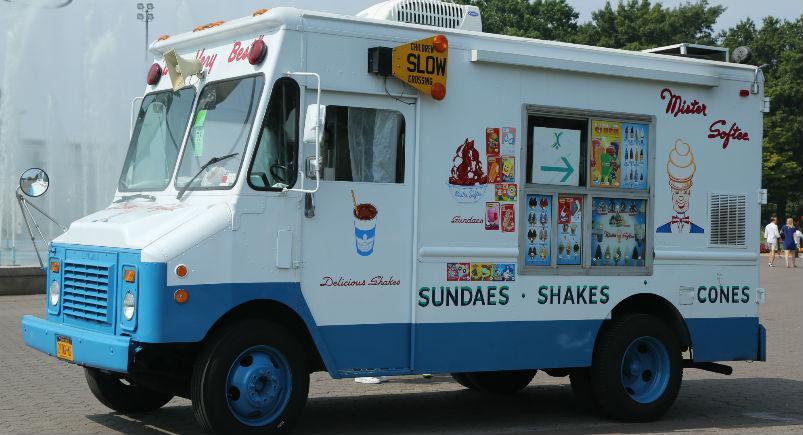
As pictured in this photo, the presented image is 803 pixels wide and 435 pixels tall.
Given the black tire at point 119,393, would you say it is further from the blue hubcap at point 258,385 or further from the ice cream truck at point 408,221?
the blue hubcap at point 258,385

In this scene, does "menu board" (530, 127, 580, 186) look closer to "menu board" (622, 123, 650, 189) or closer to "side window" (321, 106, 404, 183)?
"menu board" (622, 123, 650, 189)

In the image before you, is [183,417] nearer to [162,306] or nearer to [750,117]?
[162,306]

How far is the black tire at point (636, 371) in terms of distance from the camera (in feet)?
31.7

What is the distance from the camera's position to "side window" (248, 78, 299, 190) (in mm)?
8250

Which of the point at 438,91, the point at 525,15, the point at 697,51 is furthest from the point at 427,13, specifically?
the point at 525,15

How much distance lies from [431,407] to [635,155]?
2.84 m

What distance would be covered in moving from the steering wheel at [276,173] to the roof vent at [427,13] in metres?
1.65

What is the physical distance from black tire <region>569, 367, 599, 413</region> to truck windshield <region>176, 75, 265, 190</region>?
352 cm

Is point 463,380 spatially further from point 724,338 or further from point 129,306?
point 129,306

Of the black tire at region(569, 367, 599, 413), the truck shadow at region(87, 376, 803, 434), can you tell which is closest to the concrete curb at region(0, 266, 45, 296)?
the truck shadow at region(87, 376, 803, 434)

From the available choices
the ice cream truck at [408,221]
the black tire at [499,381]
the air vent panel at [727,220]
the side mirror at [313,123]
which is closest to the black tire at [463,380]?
the black tire at [499,381]

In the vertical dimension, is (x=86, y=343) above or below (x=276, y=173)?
below

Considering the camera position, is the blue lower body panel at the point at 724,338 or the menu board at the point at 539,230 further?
the blue lower body panel at the point at 724,338

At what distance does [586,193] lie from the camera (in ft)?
32.0
